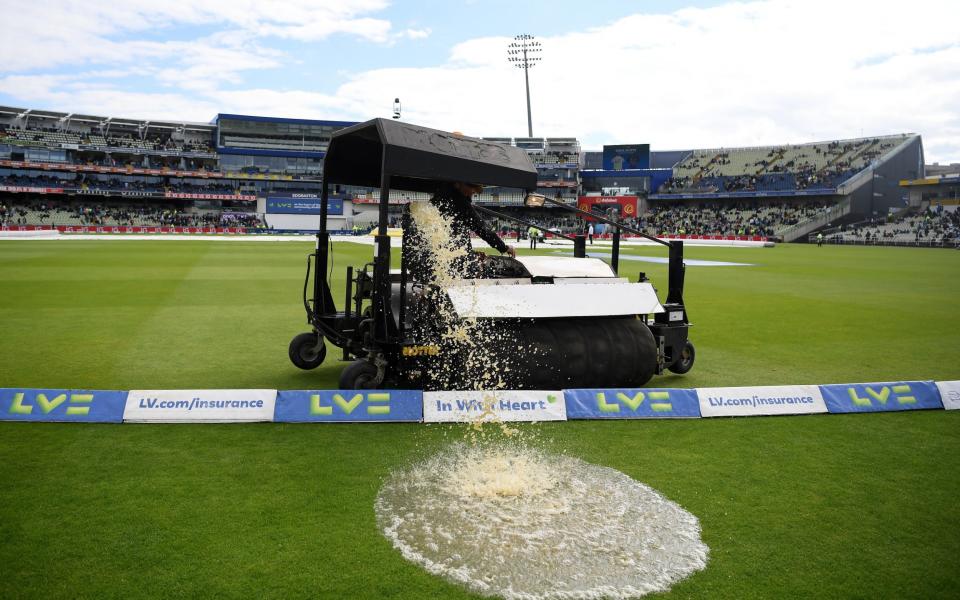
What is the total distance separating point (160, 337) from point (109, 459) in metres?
6.27

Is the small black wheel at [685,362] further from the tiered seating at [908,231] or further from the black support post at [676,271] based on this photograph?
the tiered seating at [908,231]

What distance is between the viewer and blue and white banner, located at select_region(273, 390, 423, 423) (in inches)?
261

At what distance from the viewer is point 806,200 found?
Answer: 7744 centimetres

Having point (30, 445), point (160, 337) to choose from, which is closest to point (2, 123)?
point (160, 337)

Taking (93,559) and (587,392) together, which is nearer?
(93,559)

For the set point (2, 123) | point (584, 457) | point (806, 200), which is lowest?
point (584, 457)

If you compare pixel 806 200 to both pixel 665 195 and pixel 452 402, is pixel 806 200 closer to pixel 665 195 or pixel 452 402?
pixel 665 195

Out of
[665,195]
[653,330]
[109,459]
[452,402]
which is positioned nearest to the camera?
[109,459]

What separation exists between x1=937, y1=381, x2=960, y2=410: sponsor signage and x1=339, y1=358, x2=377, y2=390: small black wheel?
21.6ft

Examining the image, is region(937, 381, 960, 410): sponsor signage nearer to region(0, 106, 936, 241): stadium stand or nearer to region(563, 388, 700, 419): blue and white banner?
region(563, 388, 700, 419): blue and white banner

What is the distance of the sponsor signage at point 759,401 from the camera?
23.4 feet

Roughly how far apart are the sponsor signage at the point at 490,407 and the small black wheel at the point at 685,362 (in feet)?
9.35

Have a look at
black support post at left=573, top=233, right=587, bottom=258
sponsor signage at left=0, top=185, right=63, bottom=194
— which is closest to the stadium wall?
black support post at left=573, top=233, right=587, bottom=258

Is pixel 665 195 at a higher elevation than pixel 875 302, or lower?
higher
